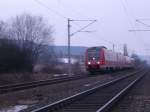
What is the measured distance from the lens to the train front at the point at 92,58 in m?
58.6

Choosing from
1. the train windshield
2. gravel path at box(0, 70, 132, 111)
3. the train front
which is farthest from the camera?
the train windshield

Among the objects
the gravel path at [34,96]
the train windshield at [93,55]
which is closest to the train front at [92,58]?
the train windshield at [93,55]

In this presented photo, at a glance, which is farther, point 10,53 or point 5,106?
point 10,53

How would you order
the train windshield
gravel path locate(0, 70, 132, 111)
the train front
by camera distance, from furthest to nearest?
1. the train windshield
2. the train front
3. gravel path locate(0, 70, 132, 111)

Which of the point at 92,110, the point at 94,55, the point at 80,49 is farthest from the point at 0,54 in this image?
the point at 80,49

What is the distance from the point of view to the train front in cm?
5859

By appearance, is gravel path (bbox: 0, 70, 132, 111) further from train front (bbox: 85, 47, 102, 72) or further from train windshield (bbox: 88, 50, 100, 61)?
train windshield (bbox: 88, 50, 100, 61)

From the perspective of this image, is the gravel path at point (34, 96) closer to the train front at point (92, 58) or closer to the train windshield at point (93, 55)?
the train front at point (92, 58)

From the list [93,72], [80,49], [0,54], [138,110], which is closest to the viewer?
[138,110]

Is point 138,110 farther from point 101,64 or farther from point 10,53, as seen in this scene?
point 101,64

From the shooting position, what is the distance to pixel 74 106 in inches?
694

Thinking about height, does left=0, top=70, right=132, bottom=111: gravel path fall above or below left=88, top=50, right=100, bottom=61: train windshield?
below

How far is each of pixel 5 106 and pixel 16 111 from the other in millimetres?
2181

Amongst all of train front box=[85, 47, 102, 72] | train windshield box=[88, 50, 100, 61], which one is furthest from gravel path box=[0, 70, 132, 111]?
train windshield box=[88, 50, 100, 61]
